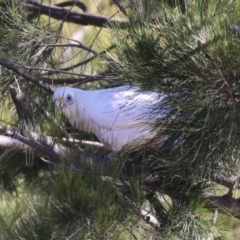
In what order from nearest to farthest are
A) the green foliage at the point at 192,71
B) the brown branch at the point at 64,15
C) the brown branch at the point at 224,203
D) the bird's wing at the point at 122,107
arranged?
the green foliage at the point at 192,71 < the bird's wing at the point at 122,107 < the brown branch at the point at 224,203 < the brown branch at the point at 64,15

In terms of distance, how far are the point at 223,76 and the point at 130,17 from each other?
6.8 inches

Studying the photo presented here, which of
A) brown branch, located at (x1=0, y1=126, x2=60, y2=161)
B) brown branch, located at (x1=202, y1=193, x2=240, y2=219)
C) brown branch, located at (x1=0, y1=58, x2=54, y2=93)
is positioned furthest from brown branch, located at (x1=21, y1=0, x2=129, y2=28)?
brown branch, located at (x1=202, y1=193, x2=240, y2=219)

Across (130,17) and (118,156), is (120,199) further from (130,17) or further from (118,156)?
(130,17)

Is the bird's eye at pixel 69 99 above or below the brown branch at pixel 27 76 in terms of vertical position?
below

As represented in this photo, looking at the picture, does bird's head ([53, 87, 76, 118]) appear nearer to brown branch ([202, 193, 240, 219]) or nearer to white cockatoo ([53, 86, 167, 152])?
white cockatoo ([53, 86, 167, 152])

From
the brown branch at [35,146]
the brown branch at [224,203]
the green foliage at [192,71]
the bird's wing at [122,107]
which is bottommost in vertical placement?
the brown branch at [35,146]

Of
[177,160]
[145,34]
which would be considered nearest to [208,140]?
[177,160]

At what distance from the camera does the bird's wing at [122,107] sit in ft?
→ 3.36

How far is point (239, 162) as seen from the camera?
1039 millimetres

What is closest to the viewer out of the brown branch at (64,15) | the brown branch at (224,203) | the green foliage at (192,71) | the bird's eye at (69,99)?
the green foliage at (192,71)

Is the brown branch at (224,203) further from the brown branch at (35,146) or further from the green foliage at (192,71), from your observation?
the brown branch at (35,146)

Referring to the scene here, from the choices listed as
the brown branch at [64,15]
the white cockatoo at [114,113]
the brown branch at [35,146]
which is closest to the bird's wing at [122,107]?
the white cockatoo at [114,113]

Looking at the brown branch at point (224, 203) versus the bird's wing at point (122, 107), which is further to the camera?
the brown branch at point (224, 203)

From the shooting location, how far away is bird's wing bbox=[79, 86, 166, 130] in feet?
3.36
